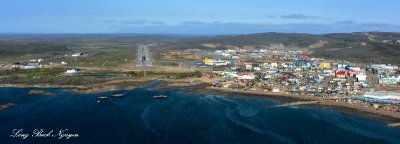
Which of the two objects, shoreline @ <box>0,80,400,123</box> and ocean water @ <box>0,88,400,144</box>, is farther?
shoreline @ <box>0,80,400,123</box>

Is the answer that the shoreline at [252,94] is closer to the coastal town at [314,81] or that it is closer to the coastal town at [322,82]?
the coastal town at [314,81]

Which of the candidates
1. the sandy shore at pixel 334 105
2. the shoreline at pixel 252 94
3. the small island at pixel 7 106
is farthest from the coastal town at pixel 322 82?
the small island at pixel 7 106

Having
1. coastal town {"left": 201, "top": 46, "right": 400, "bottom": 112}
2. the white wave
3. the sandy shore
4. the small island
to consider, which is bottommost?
the white wave

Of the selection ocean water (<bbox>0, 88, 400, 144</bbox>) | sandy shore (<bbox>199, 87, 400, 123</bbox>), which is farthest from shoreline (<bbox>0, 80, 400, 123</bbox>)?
ocean water (<bbox>0, 88, 400, 144</bbox>)

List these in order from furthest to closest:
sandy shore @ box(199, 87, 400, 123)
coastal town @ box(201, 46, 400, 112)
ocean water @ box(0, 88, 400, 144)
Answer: coastal town @ box(201, 46, 400, 112) < sandy shore @ box(199, 87, 400, 123) < ocean water @ box(0, 88, 400, 144)

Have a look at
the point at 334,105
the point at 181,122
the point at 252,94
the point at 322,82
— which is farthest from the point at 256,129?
the point at 322,82

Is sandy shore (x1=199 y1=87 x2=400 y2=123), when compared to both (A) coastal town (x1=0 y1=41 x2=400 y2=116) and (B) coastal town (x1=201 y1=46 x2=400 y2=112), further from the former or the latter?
(B) coastal town (x1=201 y1=46 x2=400 y2=112)

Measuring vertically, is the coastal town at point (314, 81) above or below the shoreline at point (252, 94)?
above

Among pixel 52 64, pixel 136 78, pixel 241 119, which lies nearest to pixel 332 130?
pixel 241 119

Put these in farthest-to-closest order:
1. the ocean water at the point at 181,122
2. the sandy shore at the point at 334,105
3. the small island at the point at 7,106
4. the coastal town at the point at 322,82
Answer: the coastal town at the point at 322,82
the small island at the point at 7,106
the sandy shore at the point at 334,105
the ocean water at the point at 181,122
